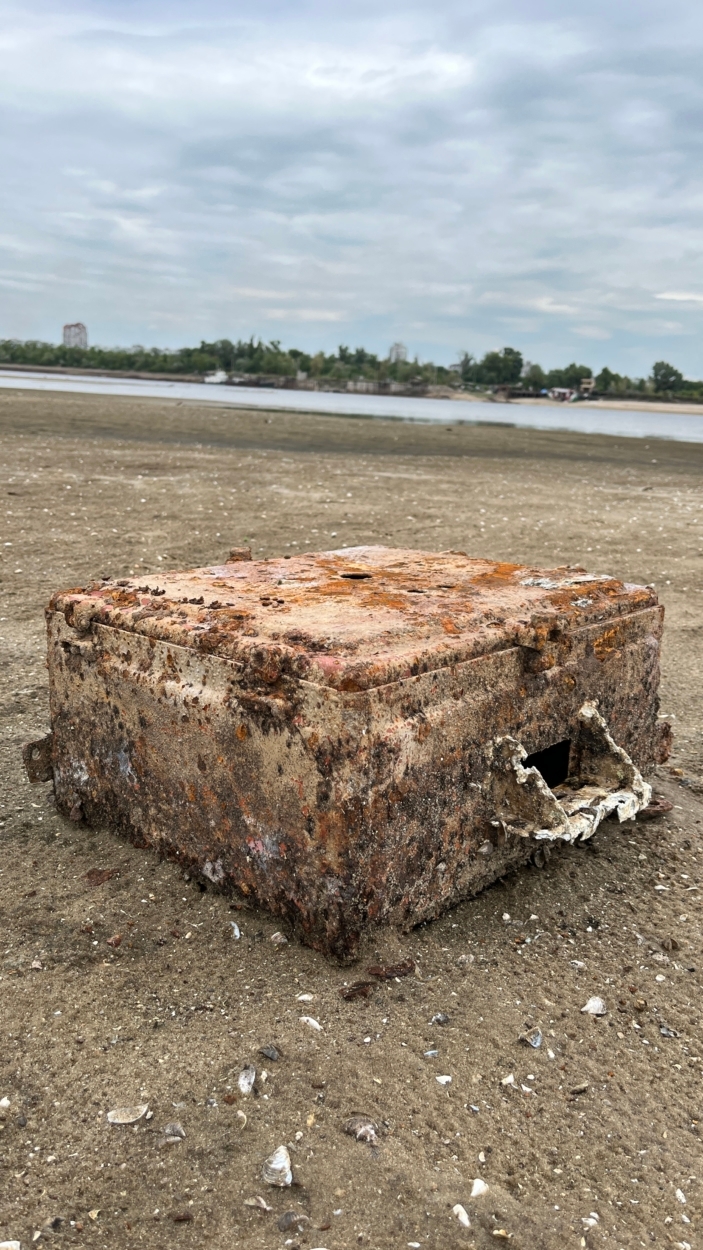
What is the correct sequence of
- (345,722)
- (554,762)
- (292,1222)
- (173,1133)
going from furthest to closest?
(554,762), (345,722), (173,1133), (292,1222)

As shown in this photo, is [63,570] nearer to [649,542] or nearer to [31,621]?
[31,621]

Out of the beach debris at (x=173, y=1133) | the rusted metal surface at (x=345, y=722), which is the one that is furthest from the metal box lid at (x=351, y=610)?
the beach debris at (x=173, y=1133)

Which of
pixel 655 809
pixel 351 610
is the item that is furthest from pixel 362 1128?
pixel 655 809

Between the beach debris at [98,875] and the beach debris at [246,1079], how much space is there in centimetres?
79

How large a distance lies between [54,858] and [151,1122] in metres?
1.03

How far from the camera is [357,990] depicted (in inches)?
79.1

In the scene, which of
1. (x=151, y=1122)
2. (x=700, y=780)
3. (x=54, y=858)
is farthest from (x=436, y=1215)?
(x=700, y=780)

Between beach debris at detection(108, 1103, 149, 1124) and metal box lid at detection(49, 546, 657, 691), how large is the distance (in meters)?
0.85

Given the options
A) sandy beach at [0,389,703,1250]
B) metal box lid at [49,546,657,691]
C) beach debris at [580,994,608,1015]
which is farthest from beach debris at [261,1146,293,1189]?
metal box lid at [49,546,657,691]

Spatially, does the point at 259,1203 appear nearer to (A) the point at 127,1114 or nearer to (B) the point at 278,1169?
(B) the point at 278,1169

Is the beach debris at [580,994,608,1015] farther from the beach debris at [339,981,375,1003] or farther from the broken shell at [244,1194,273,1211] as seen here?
the broken shell at [244,1194,273,1211]

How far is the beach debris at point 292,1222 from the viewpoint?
4.96ft

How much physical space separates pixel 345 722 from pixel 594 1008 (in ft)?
2.74

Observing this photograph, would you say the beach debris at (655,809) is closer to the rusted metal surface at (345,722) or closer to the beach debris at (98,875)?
the rusted metal surface at (345,722)
